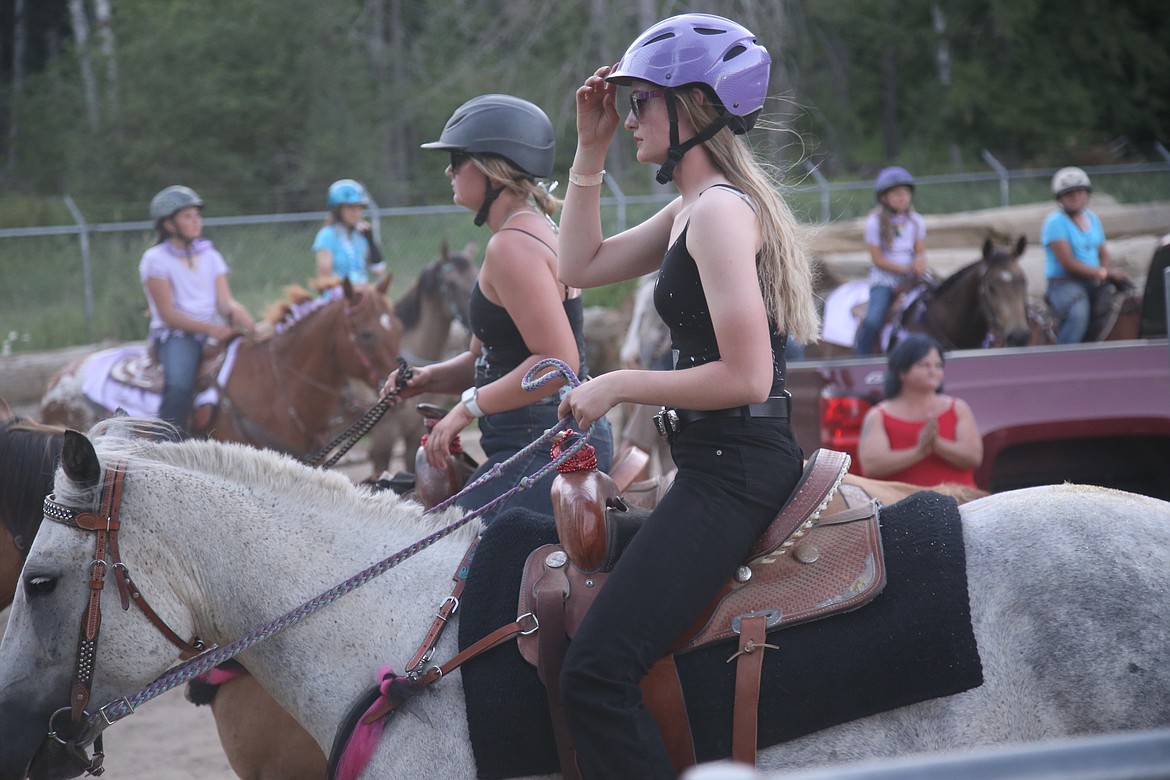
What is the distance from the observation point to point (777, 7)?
19.2 m

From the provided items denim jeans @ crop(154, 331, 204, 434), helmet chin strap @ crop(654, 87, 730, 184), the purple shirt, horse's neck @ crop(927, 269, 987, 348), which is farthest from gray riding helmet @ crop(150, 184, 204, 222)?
helmet chin strap @ crop(654, 87, 730, 184)

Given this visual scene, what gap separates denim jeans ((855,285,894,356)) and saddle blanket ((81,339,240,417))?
580 cm

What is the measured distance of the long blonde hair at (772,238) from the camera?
233 centimetres

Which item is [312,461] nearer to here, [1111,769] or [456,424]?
[456,424]

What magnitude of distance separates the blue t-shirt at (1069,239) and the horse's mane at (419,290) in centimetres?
599

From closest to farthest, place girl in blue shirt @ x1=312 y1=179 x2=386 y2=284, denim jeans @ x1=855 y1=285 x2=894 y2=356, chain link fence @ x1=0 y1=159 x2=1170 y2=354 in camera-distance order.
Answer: denim jeans @ x1=855 y1=285 x2=894 y2=356 < girl in blue shirt @ x1=312 y1=179 x2=386 y2=284 < chain link fence @ x1=0 y1=159 x2=1170 y2=354

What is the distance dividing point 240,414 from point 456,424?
4.78 meters

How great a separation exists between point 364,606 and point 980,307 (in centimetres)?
797

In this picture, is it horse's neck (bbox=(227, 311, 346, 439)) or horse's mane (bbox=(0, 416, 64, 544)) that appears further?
horse's neck (bbox=(227, 311, 346, 439))

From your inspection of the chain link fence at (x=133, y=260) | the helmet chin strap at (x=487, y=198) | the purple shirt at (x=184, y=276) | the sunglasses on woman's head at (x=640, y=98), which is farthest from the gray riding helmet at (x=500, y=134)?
the chain link fence at (x=133, y=260)

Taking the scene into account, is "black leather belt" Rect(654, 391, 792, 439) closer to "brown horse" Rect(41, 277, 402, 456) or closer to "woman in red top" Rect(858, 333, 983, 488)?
"woman in red top" Rect(858, 333, 983, 488)

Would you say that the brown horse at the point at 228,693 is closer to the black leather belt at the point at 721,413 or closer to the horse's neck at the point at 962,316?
the black leather belt at the point at 721,413

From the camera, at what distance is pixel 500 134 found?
135 inches

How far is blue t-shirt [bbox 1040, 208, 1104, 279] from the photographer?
1077 cm
